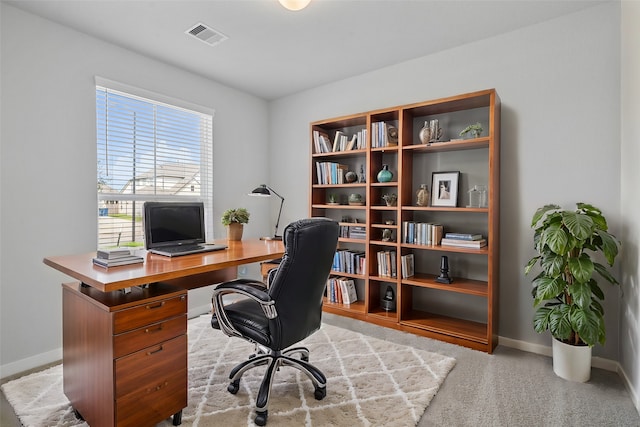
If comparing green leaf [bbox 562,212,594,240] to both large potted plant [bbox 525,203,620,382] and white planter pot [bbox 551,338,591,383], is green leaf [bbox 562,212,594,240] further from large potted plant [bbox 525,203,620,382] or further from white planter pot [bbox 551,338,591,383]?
white planter pot [bbox 551,338,591,383]

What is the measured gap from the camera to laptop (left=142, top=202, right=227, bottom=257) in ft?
6.85

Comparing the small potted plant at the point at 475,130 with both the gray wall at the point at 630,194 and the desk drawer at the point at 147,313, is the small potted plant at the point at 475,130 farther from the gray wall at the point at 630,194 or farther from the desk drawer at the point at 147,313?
the desk drawer at the point at 147,313

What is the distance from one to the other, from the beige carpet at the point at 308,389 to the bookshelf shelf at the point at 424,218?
22.0 inches

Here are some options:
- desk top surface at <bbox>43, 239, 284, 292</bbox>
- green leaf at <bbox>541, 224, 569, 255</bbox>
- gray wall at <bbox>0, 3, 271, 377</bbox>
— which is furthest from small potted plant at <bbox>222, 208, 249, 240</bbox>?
green leaf at <bbox>541, 224, 569, 255</bbox>

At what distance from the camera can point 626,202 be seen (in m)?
2.16

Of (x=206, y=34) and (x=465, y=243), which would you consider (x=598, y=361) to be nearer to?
(x=465, y=243)

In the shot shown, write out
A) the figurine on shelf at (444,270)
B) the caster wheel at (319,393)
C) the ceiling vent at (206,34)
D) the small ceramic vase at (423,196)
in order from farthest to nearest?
the small ceramic vase at (423,196)
the figurine on shelf at (444,270)
the ceiling vent at (206,34)
the caster wheel at (319,393)

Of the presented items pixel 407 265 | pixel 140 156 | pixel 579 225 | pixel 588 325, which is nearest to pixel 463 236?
pixel 407 265

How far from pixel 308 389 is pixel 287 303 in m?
0.71

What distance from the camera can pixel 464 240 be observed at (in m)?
2.69

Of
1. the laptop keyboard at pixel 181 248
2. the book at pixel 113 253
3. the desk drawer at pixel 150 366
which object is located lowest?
the desk drawer at pixel 150 366

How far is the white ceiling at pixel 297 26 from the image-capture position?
2.32 meters

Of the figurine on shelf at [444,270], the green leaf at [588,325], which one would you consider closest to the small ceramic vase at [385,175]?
the figurine on shelf at [444,270]

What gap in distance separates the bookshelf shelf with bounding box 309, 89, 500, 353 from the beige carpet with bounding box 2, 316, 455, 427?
558 millimetres
